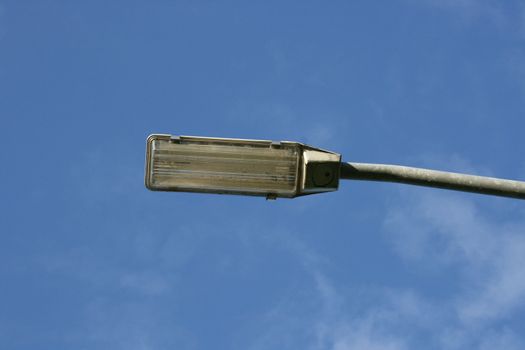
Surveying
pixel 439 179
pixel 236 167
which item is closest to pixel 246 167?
pixel 236 167

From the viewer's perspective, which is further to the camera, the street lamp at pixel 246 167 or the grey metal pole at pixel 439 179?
the street lamp at pixel 246 167

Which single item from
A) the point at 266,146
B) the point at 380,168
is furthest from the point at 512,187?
the point at 266,146

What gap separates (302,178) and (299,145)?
0.57ft

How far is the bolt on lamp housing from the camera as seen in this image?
8.38m

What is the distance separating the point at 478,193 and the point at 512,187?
18 cm

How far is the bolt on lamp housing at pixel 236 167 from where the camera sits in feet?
27.5

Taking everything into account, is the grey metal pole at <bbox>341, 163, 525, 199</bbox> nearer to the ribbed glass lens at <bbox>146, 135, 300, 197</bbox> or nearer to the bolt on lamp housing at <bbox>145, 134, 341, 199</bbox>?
the bolt on lamp housing at <bbox>145, 134, 341, 199</bbox>

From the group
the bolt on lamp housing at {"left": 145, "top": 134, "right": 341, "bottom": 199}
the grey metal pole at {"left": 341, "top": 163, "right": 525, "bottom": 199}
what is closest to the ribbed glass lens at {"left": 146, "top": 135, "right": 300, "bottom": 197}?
the bolt on lamp housing at {"left": 145, "top": 134, "right": 341, "bottom": 199}

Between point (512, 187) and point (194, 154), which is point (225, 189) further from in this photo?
point (512, 187)

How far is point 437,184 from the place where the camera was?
8266 millimetres

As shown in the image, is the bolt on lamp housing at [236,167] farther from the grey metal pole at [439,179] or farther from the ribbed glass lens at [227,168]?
the grey metal pole at [439,179]

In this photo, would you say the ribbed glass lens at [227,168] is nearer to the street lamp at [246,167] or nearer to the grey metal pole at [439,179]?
the street lamp at [246,167]

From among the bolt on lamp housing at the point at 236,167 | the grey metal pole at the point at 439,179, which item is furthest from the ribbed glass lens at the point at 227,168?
the grey metal pole at the point at 439,179

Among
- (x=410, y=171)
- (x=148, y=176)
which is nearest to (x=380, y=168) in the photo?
(x=410, y=171)
